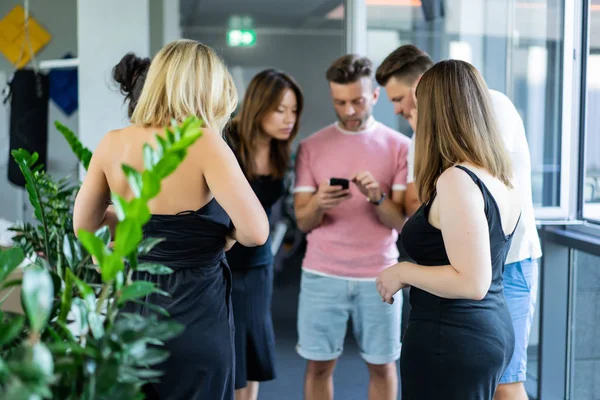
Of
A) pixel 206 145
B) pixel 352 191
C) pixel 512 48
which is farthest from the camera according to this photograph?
pixel 512 48

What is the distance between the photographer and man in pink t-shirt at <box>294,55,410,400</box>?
282cm

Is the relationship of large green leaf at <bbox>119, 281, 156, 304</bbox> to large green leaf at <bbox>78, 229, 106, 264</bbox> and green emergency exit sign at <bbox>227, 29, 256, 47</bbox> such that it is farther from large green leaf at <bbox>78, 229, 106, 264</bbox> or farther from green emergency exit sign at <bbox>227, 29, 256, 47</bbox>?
green emergency exit sign at <bbox>227, 29, 256, 47</bbox>

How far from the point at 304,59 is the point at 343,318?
26.5 ft

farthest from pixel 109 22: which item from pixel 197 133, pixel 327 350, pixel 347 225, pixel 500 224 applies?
pixel 197 133

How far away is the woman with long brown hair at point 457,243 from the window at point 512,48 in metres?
1.64

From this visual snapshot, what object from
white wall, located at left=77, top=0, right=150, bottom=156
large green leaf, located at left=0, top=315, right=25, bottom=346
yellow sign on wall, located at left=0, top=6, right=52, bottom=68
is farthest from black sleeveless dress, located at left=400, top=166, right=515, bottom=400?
yellow sign on wall, located at left=0, top=6, right=52, bottom=68

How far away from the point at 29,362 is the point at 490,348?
1249 mm

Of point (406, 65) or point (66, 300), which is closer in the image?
point (66, 300)

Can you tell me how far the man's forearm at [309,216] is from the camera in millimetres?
2825

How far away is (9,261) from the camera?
1.01m

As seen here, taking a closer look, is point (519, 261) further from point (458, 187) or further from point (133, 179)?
point (133, 179)

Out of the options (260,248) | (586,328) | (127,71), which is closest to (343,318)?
(260,248)

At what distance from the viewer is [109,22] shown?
3441 mm

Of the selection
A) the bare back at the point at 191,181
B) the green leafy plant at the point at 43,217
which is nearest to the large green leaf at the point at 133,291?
the bare back at the point at 191,181
